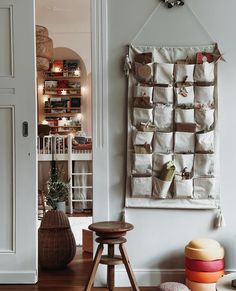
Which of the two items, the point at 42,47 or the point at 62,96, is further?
the point at 62,96

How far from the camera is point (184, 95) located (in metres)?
3.33

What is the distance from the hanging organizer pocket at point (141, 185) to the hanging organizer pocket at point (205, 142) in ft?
1.46

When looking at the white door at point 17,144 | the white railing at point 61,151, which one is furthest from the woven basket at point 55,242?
the white railing at point 61,151

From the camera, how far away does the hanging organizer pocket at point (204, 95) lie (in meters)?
3.32

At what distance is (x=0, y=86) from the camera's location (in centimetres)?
344

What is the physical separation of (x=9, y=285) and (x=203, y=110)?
2.01 meters

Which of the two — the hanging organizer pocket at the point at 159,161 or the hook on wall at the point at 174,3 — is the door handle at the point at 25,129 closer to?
the hanging organizer pocket at the point at 159,161

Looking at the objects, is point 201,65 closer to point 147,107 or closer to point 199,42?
point 199,42

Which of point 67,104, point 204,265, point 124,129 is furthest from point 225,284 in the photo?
point 67,104

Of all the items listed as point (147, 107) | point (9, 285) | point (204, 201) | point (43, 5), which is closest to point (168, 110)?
point (147, 107)

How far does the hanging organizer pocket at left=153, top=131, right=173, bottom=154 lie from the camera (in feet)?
11.0

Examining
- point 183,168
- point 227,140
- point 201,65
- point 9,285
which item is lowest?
point 9,285

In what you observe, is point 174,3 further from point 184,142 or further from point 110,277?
point 110,277

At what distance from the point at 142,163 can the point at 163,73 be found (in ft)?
2.31
